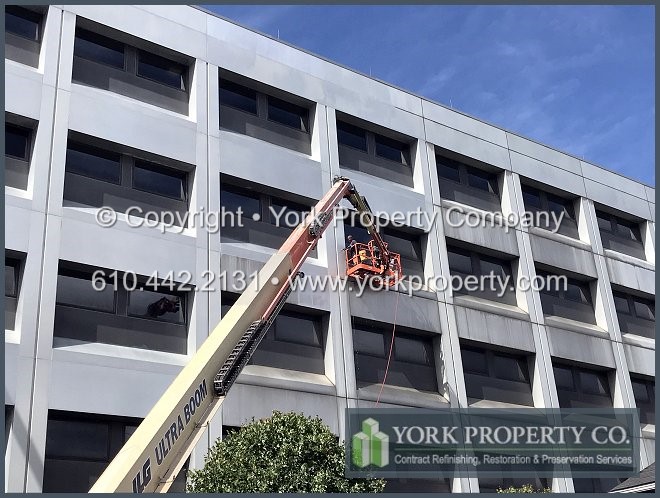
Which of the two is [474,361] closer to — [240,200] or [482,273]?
[482,273]

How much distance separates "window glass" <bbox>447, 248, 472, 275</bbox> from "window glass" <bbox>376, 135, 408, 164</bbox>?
4460 mm

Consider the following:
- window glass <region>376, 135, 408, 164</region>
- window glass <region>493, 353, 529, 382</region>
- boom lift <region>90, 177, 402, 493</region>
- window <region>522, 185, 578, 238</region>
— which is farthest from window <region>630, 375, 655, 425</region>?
boom lift <region>90, 177, 402, 493</region>

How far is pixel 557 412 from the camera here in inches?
1195

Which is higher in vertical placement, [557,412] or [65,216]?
[65,216]

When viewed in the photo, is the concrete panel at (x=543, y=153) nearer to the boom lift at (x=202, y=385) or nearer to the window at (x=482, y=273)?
the window at (x=482, y=273)

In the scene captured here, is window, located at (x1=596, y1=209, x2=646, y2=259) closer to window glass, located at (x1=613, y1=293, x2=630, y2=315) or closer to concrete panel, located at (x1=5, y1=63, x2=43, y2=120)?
window glass, located at (x1=613, y1=293, x2=630, y2=315)

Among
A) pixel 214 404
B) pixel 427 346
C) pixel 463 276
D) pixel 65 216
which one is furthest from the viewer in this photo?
pixel 463 276

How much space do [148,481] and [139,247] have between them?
37.3 feet

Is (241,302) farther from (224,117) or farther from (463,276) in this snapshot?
(463,276)

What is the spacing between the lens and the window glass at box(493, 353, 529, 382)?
30625 mm

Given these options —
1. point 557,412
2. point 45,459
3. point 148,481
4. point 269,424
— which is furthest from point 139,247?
point 557,412

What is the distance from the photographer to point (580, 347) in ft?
108

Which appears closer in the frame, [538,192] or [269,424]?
[269,424]

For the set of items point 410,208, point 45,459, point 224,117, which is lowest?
point 45,459
